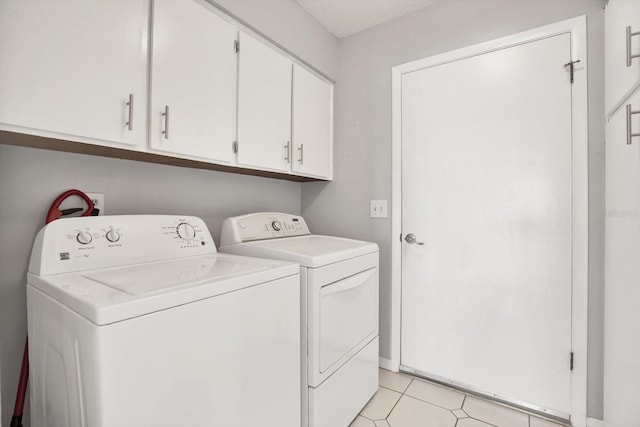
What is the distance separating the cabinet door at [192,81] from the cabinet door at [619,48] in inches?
61.3

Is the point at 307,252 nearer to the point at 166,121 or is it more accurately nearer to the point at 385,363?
the point at 166,121

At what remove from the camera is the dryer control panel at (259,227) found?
1625mm

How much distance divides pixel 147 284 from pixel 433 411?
64.2 inches

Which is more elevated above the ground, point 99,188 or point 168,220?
point 99,188

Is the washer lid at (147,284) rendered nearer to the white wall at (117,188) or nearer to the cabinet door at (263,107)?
the white wall at (117,188)

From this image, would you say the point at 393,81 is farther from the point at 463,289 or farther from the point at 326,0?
the point at 463,289

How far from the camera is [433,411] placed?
166 cm

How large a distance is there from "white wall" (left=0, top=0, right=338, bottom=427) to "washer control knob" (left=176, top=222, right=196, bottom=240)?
21 cm

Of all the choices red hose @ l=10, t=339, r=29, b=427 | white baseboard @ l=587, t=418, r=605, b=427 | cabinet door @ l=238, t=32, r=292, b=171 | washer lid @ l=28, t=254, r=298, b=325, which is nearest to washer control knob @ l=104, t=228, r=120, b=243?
washer lid @ l=28, t=254, r=298, b=325

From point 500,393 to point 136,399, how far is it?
74.5 inches

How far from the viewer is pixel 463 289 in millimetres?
1854

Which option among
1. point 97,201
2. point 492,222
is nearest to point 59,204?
point 97,201

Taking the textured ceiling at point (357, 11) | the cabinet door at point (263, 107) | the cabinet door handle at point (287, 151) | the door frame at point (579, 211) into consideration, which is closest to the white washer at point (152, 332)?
the cabinet door at point (263, 107)

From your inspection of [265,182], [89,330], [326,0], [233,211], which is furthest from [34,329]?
[326,0]
